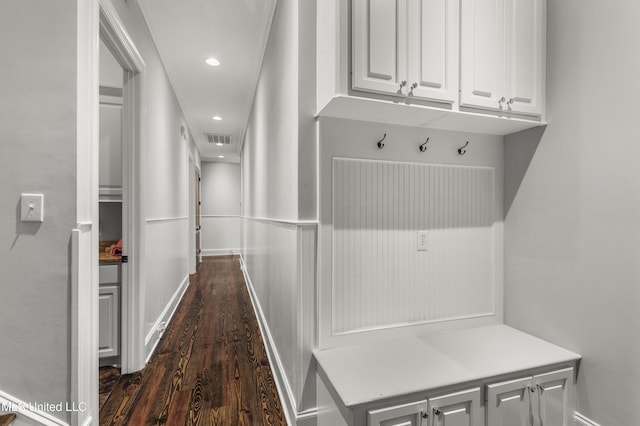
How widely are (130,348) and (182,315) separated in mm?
1227

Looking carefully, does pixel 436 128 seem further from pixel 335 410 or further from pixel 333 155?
pixel 335 410

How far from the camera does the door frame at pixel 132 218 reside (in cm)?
218

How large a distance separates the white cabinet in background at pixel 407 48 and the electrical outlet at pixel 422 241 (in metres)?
0.74

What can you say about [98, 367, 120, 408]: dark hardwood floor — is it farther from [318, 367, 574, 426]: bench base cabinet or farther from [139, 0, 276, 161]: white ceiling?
[139, 0, 276, 161]: white ceiling

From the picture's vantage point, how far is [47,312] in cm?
126

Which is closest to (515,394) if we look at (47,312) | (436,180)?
(436,180)

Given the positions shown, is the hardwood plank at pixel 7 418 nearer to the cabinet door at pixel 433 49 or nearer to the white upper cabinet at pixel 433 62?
the white upper cabinet at pixel 433 62

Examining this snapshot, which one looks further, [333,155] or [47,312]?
[333,155]

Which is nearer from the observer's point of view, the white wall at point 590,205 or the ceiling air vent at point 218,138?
the white wall at point 590,205

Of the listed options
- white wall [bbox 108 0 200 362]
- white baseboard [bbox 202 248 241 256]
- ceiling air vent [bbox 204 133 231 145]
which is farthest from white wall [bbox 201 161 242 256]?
white wall [bbox 108 0 200 362]

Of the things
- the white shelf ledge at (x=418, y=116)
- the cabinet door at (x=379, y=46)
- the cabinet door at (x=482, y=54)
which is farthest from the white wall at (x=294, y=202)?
the cabinet door at (x=482, y=54)

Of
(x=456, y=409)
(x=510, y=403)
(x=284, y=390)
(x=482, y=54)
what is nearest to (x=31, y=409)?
(x=284, y=390)

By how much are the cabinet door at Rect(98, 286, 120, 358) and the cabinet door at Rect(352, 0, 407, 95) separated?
2.22 m

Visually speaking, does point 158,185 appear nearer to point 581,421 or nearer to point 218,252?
point 581,421
